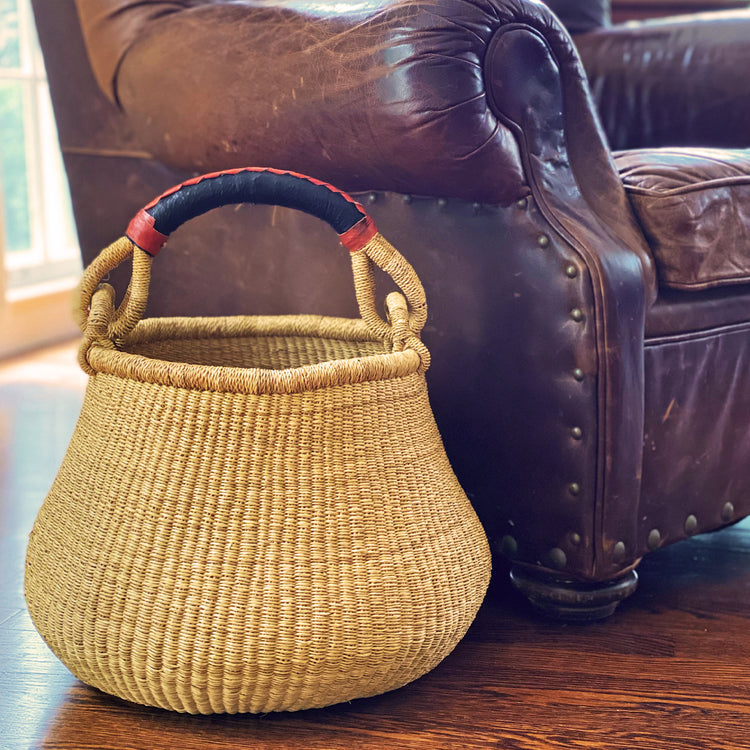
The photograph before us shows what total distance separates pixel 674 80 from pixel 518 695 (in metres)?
1.09

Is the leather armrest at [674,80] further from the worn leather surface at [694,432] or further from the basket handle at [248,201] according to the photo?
the basket handle at [248,201]

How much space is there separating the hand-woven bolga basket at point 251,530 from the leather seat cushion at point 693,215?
285 millimetres

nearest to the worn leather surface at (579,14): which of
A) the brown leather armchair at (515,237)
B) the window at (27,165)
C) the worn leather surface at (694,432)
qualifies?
the brown leather armchair at (515,237)

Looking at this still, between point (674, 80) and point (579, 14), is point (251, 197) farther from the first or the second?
point (579, 14)

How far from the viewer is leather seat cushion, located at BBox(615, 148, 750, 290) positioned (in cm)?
94

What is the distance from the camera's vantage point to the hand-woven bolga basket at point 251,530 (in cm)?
73

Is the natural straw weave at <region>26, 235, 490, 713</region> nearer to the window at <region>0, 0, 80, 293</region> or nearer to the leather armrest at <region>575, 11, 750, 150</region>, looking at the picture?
the leather armrest at <region>575, 11, 750, 150</region>

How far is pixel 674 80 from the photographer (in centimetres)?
153

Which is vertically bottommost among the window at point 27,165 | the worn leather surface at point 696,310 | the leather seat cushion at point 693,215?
the window at point 27,165

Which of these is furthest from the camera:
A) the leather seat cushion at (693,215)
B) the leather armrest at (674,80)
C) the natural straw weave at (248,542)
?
the leather armrest at (674,80)

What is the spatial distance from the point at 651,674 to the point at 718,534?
17.5 inches

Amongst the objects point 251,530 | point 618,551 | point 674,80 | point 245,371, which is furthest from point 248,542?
point 674,80

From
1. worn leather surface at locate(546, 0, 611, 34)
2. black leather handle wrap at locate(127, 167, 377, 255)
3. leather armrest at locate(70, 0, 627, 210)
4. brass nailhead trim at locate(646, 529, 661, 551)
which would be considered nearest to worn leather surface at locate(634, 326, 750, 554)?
brass nailhead trim at locate(646, 529, 661, 551)

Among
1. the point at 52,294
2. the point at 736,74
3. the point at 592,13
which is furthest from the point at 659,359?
the point at 52,294
